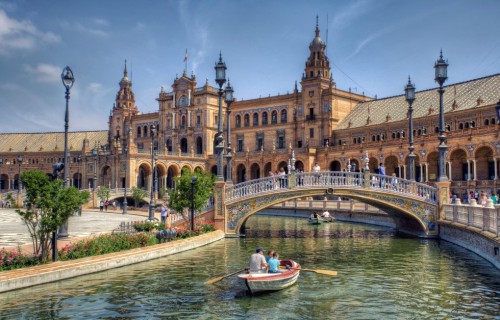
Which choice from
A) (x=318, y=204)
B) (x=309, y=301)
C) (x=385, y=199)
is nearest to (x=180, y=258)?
(x=309, y=301)

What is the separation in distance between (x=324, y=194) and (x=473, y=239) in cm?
842

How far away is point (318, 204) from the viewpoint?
50844 mm

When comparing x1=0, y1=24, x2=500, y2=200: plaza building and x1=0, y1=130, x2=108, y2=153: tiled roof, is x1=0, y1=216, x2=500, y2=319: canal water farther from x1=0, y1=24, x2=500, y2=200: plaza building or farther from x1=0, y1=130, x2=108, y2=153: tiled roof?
x1=0, y1=130, x2=108, y2=153: tiled roof

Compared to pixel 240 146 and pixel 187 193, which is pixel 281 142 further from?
pixel 187 193

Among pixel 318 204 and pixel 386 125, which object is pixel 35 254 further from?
pixel 386 125

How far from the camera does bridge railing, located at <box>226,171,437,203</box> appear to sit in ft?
97.0

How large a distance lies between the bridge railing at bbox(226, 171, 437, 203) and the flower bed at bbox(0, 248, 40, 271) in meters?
14.2

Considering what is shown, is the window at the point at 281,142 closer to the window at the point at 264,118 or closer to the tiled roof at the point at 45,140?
the window at the point at 264,118

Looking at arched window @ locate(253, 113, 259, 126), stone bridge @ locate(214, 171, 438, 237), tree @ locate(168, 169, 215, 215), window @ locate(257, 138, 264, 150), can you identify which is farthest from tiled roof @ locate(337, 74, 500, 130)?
tree @ locate(168, 169, 215, 215)

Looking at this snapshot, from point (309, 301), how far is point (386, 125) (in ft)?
188

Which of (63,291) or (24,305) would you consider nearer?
(24,305)

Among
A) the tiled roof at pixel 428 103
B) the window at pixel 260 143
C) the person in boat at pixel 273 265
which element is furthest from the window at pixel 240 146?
the person in boat at pixel 273 265

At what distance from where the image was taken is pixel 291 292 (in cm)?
1579

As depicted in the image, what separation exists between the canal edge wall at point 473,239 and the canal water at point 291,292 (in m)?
0.44
